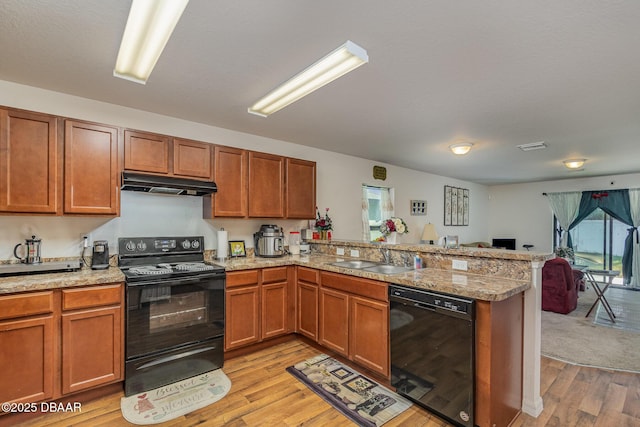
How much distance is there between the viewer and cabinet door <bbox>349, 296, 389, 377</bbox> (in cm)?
246

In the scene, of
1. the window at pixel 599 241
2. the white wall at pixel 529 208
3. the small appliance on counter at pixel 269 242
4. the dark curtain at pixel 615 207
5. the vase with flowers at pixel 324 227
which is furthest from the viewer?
the white wall at pixel 529 208

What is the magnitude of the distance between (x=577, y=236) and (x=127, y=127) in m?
9.29

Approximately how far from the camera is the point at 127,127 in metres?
2.93

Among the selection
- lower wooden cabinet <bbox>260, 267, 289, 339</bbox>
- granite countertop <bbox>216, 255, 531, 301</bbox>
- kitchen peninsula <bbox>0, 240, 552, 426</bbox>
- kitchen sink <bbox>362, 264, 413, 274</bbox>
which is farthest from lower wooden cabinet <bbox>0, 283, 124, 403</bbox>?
kitchen sink <bbox>362, 264, 413, 274</bbox>

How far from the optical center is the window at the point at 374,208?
539 cm

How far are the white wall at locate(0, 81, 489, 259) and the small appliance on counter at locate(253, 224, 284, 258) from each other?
17cm

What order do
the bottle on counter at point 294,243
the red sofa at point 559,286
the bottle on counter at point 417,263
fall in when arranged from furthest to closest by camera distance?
the red sofa at point 559,286 → the bottle on counter at point 294,243 → the bottle on counter at point 417,263

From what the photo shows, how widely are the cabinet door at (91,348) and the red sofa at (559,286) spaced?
5.41 metres

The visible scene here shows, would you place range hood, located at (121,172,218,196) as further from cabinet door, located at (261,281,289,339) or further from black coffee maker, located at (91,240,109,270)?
cabinet door, located at (261,281,289,339)

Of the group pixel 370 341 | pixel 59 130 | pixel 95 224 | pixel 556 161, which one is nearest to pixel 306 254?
pixel 370 341

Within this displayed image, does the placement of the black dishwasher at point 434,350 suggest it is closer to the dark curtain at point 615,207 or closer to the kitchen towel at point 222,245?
the kitchen towel at point 222,245

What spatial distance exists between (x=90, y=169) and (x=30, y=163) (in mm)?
375

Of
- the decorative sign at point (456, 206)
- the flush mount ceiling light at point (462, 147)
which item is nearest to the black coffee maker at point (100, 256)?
the flush mount ceiling light at point (462, 147)

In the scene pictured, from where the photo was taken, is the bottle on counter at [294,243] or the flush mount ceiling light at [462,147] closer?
the bottle on counter at [294,243]
